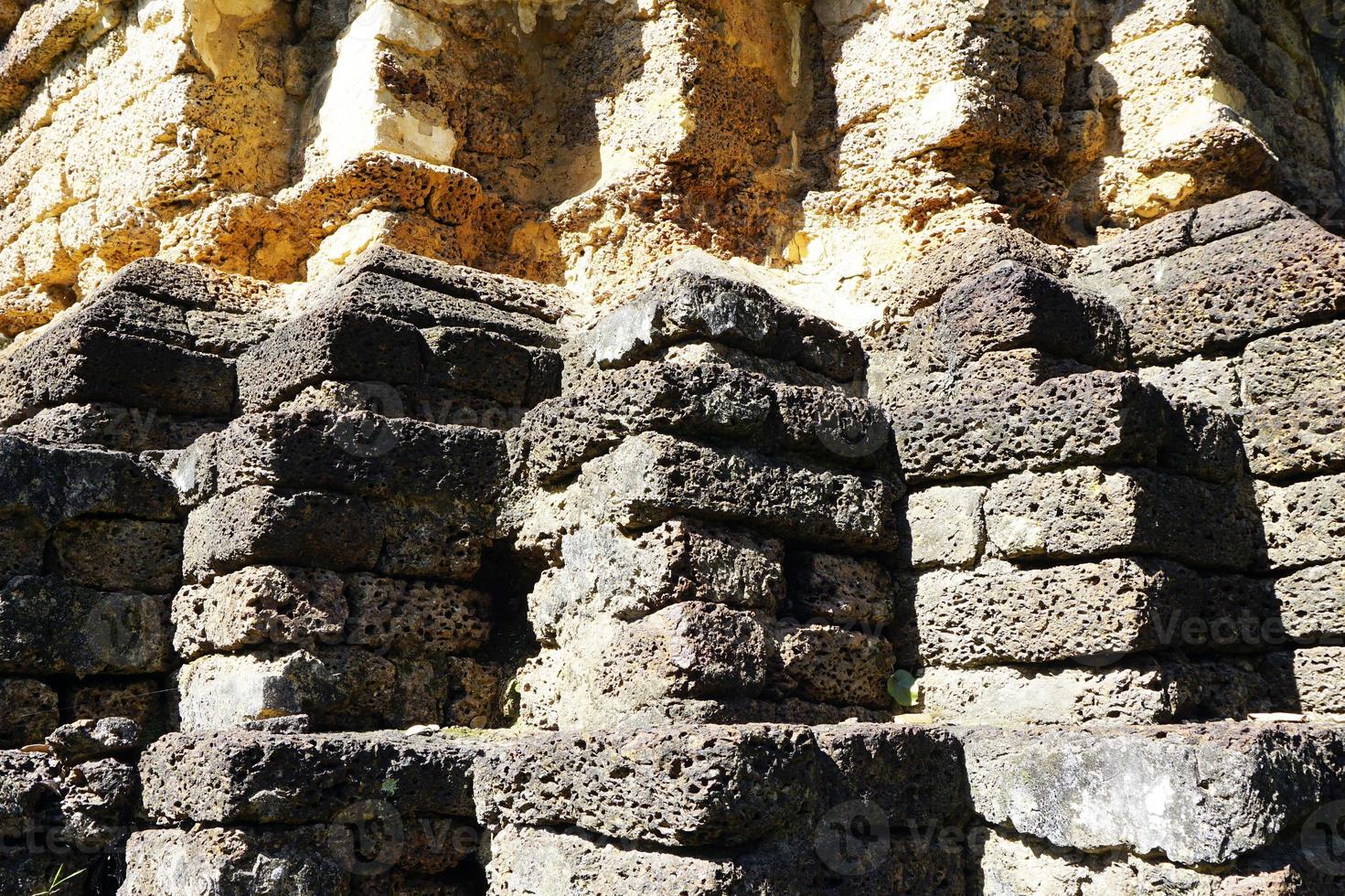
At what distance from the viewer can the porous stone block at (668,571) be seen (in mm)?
4398

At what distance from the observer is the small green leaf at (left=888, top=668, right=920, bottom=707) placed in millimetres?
4906

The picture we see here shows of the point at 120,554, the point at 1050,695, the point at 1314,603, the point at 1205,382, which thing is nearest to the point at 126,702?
the point at 120,554

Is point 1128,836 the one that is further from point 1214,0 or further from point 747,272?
point 1214,0

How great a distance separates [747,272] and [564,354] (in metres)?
1.09

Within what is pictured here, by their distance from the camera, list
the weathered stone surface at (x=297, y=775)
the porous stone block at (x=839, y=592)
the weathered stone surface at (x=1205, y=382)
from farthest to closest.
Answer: the weathered stone surface at (x=1205, y=382)
the porous stone block at (x=839, y=592)
the weathered stone surface at (x=297, y=775)

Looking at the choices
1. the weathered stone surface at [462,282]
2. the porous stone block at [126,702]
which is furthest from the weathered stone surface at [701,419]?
the porous stone block at [126,702]

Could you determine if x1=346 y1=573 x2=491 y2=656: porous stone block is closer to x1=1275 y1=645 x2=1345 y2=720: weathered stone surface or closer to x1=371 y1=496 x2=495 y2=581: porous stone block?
x1=371 y1=496 x2=495 y2=581: porous stone block

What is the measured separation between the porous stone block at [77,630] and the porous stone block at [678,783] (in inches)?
94.3

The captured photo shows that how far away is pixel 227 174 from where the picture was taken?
724 cm

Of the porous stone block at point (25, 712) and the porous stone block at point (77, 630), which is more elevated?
the porous stone block at point (77, 630)

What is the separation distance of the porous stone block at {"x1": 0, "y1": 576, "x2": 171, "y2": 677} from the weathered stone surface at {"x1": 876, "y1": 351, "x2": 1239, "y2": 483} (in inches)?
129

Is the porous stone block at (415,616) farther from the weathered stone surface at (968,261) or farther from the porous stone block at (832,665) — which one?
the weathered stone surface at (968,261)

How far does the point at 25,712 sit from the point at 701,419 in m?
3.08

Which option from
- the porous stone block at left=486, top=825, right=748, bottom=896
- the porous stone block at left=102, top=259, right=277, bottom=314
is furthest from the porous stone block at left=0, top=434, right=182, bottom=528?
the porous stone block at left=486, top=825, right=748, bottom=896
